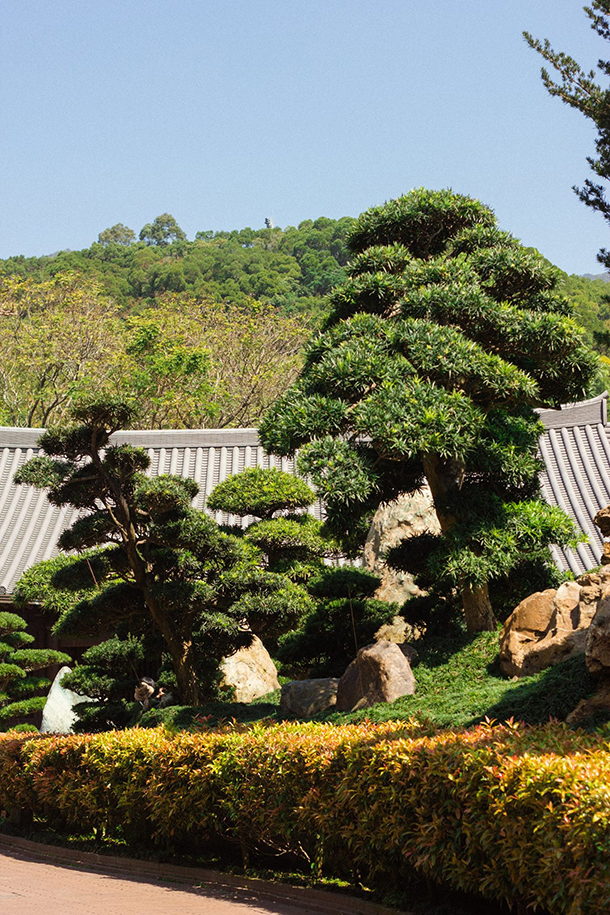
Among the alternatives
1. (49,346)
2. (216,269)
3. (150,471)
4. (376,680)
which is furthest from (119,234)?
(376,680)

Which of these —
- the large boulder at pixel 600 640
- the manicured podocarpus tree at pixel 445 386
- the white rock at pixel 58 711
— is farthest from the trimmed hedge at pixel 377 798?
the white rock at pixel 58 711

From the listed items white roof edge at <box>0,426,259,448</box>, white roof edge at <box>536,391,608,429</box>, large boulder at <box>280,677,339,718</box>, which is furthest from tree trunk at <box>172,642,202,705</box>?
white roof edge at <box>536,391,608,429</box>

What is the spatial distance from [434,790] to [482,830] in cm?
43

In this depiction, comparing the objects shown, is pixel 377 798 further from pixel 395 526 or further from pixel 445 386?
pixel 395 526

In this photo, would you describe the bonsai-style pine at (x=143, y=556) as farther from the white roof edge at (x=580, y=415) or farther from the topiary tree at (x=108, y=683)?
the white roof edge at (x=580, y=415)

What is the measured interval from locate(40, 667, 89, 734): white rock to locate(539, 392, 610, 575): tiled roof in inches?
330

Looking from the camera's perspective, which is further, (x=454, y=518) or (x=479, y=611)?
(x=479, y=611)

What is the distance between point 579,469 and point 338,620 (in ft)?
23.9

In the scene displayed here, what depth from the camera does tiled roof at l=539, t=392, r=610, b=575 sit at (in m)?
15.1

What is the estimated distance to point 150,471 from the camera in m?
18.9

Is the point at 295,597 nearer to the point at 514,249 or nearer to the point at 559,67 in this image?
the point at 514,249

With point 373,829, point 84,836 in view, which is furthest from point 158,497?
point 373,829

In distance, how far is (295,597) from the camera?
10062mm

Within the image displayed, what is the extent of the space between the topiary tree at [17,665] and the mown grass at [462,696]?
3222 mm
